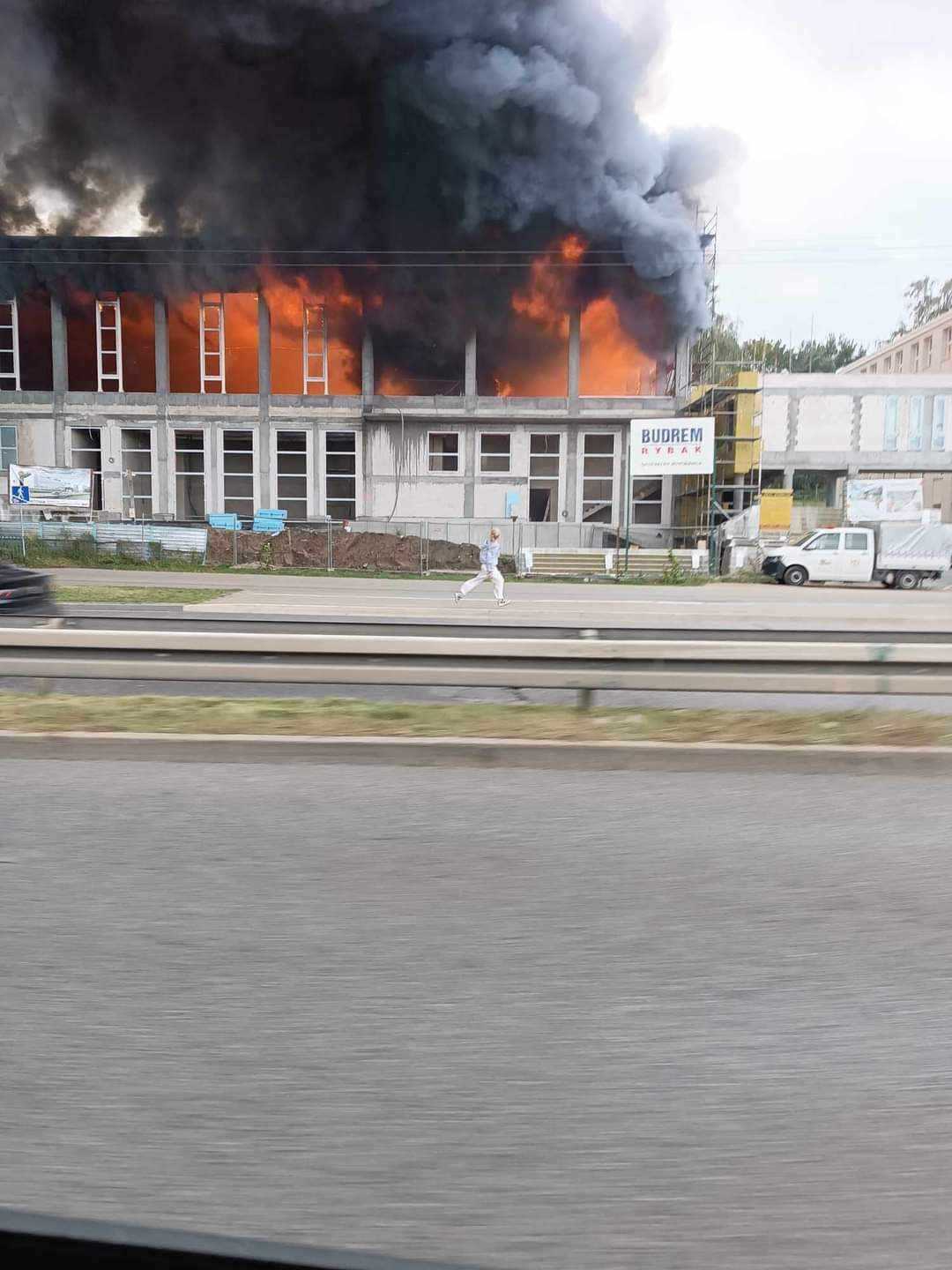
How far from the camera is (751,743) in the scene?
18.8 feet

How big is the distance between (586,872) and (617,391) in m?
41.8

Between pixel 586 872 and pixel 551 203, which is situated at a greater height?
pixel 551 203

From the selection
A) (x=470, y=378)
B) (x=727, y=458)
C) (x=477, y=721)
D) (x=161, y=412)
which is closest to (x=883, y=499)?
(x=727, y=458)

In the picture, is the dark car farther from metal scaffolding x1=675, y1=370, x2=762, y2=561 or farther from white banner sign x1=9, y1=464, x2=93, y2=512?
metal scaffolding x1=675, y1=370, x2=762, y2=561

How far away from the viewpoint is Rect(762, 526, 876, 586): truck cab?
3178 cm

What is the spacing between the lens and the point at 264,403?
140 ft

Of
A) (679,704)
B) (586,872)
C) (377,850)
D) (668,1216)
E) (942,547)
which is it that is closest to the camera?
(668,1216)

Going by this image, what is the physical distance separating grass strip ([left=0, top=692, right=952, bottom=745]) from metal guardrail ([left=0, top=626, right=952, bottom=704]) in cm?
25

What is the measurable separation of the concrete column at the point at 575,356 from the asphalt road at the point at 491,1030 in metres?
39.7

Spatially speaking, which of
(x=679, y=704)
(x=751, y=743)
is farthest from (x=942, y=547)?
(x=751, y=743)

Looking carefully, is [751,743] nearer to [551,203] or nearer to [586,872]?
[586,872]

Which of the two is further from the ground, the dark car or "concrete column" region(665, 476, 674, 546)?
"concrete column" region(665, 476, 674, 546)

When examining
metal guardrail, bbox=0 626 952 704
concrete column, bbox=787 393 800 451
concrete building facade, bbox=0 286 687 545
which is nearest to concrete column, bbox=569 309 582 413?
concrete building facade, bbox=0 286 687 545

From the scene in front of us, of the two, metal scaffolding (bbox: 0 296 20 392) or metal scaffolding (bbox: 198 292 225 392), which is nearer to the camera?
metal scaffolding (bbox: 198 292 225 392)
